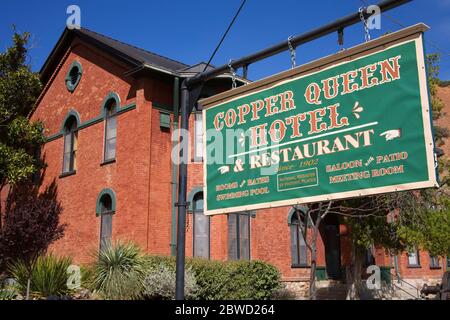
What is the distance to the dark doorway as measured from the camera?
2350 centimetres

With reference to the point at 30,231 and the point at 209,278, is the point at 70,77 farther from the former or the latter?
the point at 209,278

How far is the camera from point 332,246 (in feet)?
78.2

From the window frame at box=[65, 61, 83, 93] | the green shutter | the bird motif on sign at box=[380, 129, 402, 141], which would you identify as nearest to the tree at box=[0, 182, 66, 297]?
the window frame at box=[65, 61, 83, 93]

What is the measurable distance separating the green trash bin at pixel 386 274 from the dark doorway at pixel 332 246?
296 cm

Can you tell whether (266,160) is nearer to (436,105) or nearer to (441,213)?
(441,213)

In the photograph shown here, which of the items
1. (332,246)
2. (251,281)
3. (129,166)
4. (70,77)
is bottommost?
(251,281)

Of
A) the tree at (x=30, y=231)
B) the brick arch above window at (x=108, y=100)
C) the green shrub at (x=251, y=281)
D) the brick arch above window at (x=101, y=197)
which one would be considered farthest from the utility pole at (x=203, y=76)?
the tree at (x=30, y=231)

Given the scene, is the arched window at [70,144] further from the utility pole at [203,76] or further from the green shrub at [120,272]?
the utility pole at [203,76]

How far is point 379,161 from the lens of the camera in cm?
525

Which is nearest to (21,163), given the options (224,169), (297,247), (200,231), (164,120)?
(164,120)

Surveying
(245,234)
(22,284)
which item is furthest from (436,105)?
(22,284)

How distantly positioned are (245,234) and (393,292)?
10226 mm

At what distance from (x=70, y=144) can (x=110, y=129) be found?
3.01m

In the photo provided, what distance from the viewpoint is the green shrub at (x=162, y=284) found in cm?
1417
